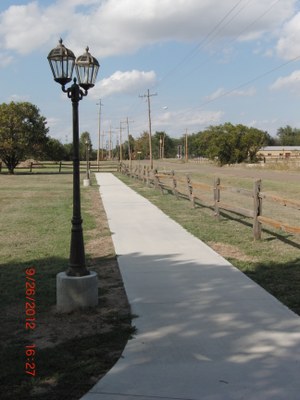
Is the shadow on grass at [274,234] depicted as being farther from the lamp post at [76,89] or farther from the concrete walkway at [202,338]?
the lamp post at [76,89]

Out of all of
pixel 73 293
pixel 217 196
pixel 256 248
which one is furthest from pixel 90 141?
pixel 73 293

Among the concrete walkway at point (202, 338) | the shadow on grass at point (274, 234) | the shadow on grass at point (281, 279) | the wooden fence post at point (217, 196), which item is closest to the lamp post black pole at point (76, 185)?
the concrete walkway at point (202, 338)

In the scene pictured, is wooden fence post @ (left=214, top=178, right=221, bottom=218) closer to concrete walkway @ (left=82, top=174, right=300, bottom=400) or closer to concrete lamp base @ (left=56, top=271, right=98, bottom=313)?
concrete walkway @ (left=82, top=174, right=300, bottom=400)

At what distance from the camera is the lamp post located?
546 centimetres

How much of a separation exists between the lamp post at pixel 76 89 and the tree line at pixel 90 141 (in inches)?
1244

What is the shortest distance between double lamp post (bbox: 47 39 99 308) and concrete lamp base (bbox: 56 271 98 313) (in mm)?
148

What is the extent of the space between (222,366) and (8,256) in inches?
215

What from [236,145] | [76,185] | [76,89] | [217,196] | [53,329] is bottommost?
[53,329]

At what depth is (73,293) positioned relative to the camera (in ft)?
17.2

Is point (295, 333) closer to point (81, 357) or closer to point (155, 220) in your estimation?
point (81, 357)

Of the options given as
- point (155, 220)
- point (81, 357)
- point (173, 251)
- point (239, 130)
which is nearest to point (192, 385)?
point (81, 357)

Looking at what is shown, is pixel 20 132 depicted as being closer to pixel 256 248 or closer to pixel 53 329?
pixel 256 248

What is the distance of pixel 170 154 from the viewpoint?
181 meters

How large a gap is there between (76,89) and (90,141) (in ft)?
145
